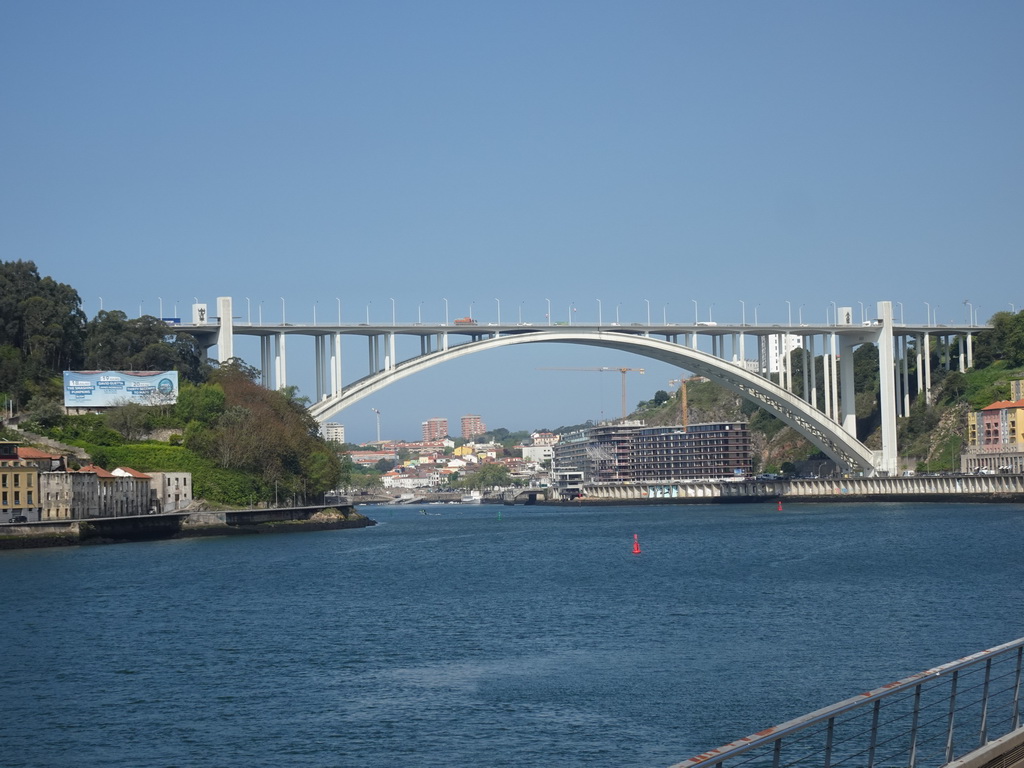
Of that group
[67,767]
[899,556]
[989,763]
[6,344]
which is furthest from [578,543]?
[989,763]

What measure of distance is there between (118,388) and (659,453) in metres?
73.2

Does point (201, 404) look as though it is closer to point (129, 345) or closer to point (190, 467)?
point (190, 467)

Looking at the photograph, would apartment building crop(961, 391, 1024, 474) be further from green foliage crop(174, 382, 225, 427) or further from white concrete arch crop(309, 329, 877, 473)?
green foliage crop(174, 382, 225, 427)

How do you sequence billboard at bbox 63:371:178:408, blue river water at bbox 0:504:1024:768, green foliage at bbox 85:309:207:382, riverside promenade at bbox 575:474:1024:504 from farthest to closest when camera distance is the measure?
1. riverside promenade at bbox 575:474:1024:504
2. green foliage at bbox 85:309:207:382
3. billboard at bbox 63:371:178:408
4. blue river water at bbox 0:504:1024:768

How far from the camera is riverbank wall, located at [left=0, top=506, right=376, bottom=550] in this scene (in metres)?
46.3

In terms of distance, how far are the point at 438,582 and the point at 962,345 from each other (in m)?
59.7

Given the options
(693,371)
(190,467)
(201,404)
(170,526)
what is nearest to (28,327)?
(201,404)

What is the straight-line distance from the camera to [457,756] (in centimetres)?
1377

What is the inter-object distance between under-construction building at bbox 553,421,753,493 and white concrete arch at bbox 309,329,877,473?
37.0 m

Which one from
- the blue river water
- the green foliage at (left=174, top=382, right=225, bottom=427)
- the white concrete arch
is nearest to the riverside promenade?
the white concrete arch

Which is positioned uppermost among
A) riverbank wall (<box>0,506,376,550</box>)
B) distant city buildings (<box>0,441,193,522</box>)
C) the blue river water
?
distant city buildings (<box>0,441,193,522</box>)

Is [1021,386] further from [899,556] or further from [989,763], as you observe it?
[989,763]

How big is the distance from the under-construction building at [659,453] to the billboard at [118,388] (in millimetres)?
62237

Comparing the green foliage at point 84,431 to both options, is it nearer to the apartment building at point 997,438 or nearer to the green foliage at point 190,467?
the green foliage at point 190,467
